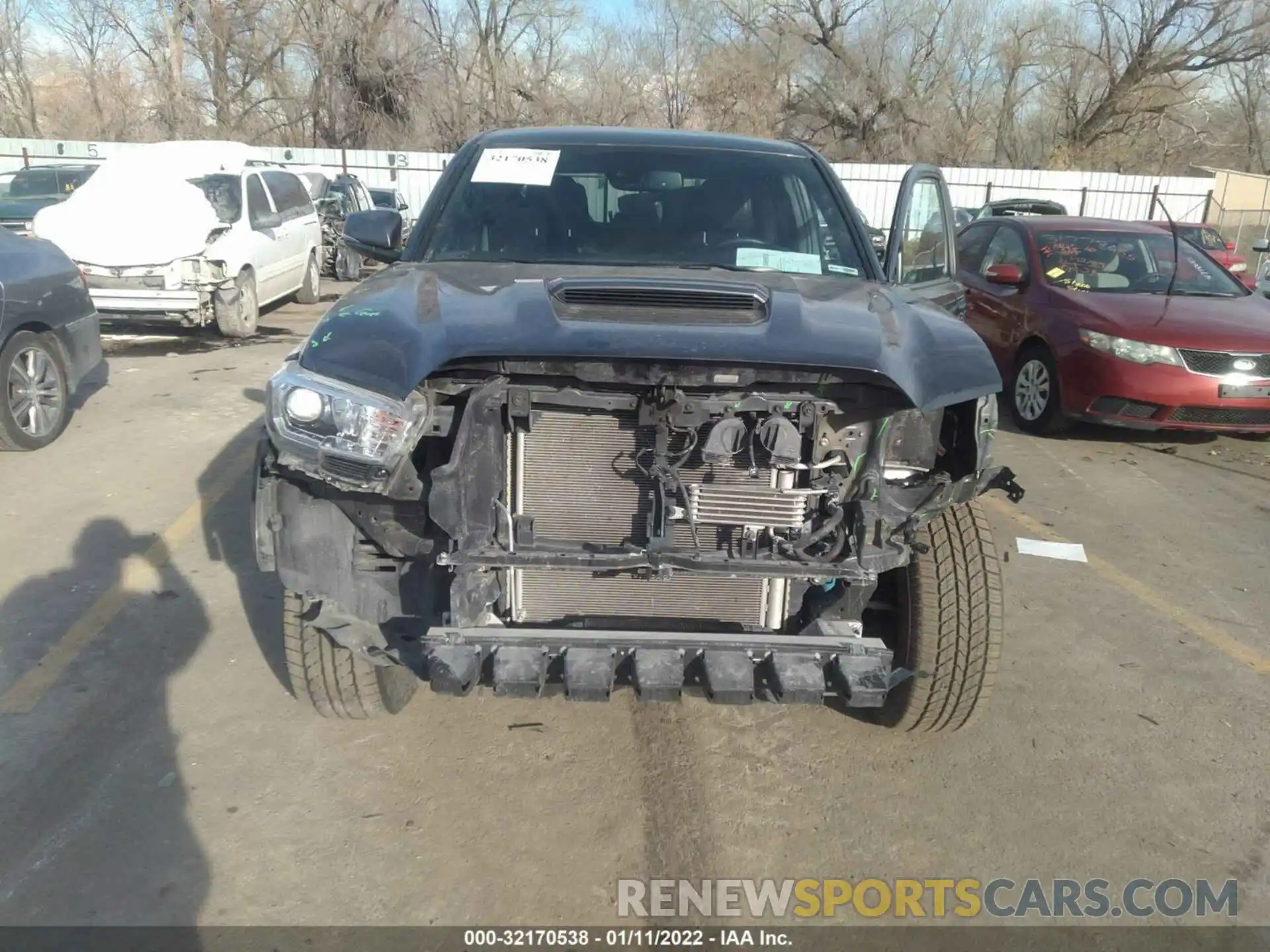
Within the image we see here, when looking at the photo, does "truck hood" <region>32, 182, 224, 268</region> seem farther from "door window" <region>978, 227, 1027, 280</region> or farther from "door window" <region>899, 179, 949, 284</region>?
"door window" <region>899, 179, 949, 284</region>

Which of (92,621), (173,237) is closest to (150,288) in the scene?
(173,237)

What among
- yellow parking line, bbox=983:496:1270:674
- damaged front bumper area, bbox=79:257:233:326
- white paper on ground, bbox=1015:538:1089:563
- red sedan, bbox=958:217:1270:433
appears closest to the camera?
yellow parking line, bbox=983:496:1270:674

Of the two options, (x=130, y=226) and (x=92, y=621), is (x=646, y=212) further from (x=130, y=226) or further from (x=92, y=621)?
(x=130, y=226)

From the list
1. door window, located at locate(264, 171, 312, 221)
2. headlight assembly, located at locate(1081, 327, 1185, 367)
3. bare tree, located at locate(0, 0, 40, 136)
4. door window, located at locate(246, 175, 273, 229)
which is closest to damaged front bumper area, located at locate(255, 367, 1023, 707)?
headlight assembly, located at locate(1081, 327, 1185, 367)

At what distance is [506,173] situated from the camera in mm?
3848

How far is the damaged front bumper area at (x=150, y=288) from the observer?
31.1 ft

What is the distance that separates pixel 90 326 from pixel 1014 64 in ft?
121

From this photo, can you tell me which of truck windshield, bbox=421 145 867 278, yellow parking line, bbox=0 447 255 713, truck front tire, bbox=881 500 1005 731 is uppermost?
truck windshield, bbox=421 145 867 278

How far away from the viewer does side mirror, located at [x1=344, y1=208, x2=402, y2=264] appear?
3912mm

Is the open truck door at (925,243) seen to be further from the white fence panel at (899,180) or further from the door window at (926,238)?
the white fence panel at (899,180)

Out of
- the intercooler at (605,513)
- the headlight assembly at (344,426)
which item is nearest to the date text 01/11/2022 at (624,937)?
the intercooler at (605,513)

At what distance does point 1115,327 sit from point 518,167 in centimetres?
508

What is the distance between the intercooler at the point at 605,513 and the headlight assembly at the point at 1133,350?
17.5ft

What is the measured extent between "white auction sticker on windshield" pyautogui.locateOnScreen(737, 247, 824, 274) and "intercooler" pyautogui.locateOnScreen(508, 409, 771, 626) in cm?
118
